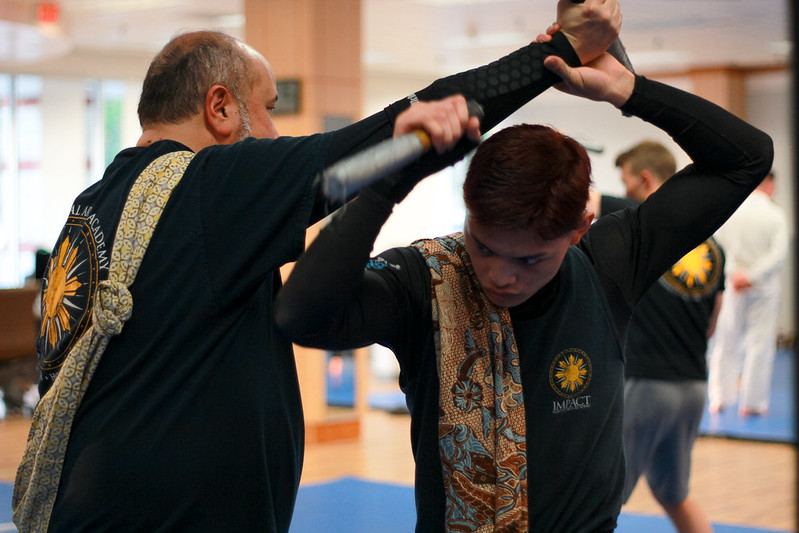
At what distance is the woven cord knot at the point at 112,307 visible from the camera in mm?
1459

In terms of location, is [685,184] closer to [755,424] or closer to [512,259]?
[512,259]

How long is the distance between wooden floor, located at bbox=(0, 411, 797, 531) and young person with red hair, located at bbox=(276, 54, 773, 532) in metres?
3.48

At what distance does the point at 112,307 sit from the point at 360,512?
3631 mm

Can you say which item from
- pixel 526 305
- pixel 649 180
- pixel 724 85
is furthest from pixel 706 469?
pixel 724 85

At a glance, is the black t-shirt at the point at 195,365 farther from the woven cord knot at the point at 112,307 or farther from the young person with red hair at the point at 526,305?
the young person with red hair at the point at 526,305

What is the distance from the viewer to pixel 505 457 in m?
1.49

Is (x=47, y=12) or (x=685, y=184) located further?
(x=47, y=12)

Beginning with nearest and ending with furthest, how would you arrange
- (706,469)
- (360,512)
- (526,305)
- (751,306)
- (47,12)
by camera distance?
(526,305), (360,512), (706,469), (751,306), (47,12)

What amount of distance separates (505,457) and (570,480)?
0.12 meters

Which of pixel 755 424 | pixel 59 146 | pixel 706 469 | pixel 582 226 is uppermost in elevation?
pixel 582 226

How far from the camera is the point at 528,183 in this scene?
56.1 inches

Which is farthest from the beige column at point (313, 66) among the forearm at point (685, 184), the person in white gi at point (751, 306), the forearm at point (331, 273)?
the forearm at point (331, 273)

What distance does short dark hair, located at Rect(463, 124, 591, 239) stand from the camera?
1.42 m

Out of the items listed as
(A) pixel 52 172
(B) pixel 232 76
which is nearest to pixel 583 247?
(B) pixel 232 76
